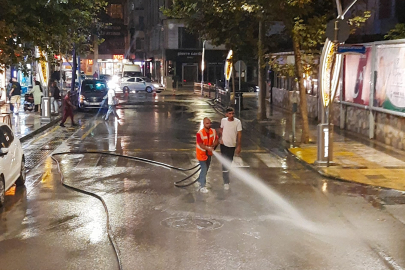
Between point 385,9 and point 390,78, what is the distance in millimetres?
13846

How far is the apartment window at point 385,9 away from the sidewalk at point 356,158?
10857 millimetres

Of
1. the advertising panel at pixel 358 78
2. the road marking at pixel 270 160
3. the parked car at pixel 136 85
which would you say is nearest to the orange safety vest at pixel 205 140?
the road marking at pixel 270 160

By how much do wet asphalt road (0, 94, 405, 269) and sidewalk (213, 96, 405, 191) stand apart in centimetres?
48

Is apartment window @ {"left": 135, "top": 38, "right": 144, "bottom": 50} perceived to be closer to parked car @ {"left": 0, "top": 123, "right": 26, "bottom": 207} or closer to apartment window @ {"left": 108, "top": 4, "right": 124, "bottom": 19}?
apartment window @ {"left": 108, "top": 4, "right": 124, "bottom": 19}

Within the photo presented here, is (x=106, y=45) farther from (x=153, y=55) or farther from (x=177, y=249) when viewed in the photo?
(x=177, y=249)

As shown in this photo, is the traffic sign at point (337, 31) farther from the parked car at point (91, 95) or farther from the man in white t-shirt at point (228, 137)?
the parked car at point (91, 95)

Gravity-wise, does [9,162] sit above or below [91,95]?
below

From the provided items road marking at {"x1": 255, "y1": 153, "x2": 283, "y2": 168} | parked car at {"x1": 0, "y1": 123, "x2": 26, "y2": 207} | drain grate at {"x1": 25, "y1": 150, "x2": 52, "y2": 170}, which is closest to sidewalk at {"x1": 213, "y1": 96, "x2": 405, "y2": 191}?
road marking at {"x1": 255, "y1": 153, "x2": 283, "y2": 168}

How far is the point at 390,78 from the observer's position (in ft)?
58.2

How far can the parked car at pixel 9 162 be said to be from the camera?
1018cm

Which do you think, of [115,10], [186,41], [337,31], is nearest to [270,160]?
[337,31]

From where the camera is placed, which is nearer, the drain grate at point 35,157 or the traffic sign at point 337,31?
the traffic sign at point 337,31

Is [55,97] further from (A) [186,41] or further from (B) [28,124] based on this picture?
(A) [186,41]

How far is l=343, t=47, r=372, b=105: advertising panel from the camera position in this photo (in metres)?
19.8
